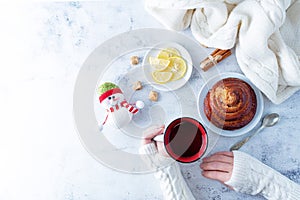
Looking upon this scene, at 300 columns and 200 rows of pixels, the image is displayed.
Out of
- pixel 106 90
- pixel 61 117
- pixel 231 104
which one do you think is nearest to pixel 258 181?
pixel 231 104

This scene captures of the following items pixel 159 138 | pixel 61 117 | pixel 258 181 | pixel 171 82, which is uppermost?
pixel 61 117

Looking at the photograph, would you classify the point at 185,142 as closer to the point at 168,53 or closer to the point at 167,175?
the point at 167,175

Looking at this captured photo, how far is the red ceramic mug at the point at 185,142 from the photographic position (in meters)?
0.97

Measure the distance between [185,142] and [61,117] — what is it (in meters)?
0.37

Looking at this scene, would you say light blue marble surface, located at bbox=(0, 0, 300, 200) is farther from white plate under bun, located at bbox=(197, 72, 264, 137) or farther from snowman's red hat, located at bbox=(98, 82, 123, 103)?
snowman's red hat, located at bbox=(98, 82, 123, 103)

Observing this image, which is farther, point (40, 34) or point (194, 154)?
point (40, 34)

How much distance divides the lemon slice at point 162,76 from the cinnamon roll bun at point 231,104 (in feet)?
0.38

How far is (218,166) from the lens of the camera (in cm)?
106

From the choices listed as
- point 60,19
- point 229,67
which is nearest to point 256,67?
point 229,67

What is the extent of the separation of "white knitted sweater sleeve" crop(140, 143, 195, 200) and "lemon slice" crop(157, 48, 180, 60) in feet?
0.77

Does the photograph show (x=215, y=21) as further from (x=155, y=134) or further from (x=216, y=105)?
(x=155, y=134)

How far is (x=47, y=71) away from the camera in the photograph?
3.76 ft

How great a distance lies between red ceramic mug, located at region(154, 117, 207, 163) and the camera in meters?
0.97

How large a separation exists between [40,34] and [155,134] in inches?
17.2
